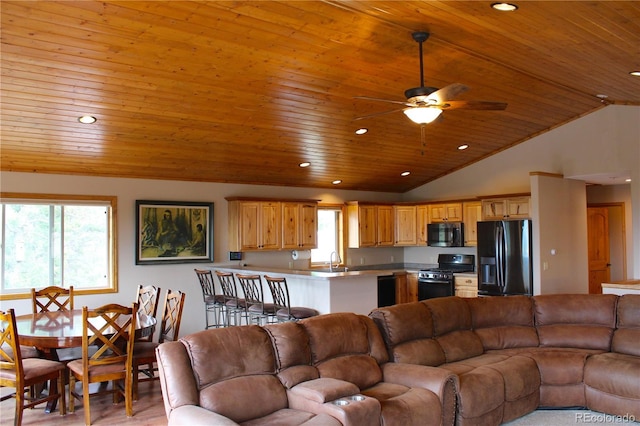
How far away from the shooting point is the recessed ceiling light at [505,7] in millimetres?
4082

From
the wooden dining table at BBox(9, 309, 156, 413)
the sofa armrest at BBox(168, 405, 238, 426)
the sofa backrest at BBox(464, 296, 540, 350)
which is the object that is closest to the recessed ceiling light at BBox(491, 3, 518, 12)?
the sofa backrest at BBox(464, 296, 540, 350)

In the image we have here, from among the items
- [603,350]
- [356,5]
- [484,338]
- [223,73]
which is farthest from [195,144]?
[603,350]

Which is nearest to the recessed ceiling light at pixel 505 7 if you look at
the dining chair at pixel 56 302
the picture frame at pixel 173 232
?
the dining chair at pixel 56 302

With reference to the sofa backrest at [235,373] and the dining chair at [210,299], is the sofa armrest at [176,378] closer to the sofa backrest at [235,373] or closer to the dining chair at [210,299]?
the sofa backrest at [235,373]

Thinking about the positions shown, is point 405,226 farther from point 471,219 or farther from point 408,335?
point 408,335

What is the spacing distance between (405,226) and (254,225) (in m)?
3.26

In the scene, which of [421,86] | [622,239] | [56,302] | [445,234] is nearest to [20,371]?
[56,302]

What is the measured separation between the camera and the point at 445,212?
974 centimetres

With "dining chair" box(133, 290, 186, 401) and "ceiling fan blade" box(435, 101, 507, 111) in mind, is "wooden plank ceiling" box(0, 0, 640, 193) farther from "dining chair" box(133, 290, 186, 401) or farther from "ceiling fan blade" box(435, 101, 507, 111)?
"dining chair" box(133, 290, 186, 401)

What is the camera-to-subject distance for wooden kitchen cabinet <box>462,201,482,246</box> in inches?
365

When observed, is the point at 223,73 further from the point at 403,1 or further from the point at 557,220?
the point at 557,220

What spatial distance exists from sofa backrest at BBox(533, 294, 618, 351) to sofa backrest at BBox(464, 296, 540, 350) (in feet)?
0.34

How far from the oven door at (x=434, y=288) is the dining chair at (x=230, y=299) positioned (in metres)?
3.58

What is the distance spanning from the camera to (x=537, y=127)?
8.67m
